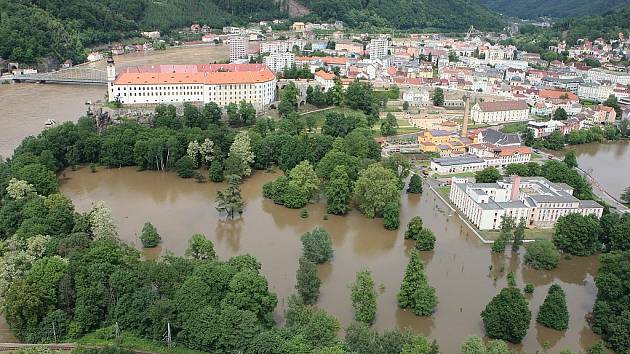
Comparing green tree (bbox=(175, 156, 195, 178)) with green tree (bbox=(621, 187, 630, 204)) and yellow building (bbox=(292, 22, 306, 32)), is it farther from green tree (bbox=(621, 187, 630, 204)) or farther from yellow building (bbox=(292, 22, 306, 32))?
yellow building (bbox=(292, 22, 306, 32))

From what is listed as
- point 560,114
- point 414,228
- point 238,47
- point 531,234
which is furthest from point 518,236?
point 238,47

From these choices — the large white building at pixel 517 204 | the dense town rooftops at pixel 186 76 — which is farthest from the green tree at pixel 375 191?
the dense town rooftops at pixel 186 76

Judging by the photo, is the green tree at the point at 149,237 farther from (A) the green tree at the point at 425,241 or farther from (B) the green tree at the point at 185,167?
(A) the green tree at the point at 425,241

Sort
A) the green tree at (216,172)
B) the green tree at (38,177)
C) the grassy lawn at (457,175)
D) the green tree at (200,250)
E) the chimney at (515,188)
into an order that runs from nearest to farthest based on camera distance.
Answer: the green tree at (200,250), the green tree at (38,177), the chimney at (515,188), the green tree at (216,172), the grassy lawn at (457,175)

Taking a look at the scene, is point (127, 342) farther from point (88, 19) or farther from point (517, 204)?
point (88, 19)

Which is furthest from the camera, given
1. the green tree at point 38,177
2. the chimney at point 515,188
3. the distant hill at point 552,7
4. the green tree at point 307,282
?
the distant hill at point 552,7

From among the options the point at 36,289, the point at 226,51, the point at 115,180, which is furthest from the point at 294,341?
the point at 226,51

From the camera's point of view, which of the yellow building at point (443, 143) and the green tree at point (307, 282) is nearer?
the green tree at point (307, 282)
